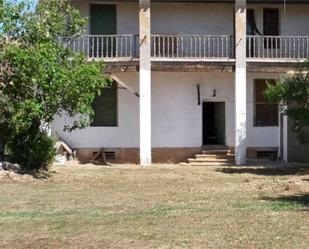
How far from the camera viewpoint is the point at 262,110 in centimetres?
2558

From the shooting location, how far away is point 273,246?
8.21 m

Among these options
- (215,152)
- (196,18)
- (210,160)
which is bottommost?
(210,160)

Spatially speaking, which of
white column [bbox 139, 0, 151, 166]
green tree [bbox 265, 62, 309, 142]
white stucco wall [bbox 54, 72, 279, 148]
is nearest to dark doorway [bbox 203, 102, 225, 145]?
white stucco wall [bbox 54, 72, 279, 148]

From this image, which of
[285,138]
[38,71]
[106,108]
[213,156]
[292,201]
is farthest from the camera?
[106,108]

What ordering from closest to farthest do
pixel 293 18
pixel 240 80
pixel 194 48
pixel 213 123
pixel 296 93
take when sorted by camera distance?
pixel 296 93 → pixel 240 80 → pixel 194 48 → pixel 293 18 → pixel 213 123

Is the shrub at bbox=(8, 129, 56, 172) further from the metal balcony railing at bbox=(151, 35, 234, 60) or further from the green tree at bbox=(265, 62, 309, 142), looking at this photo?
the metal balcony railing at bbox=(151, 35, 234, 60)

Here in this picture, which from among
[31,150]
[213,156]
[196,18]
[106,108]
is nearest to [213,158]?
[213,156]

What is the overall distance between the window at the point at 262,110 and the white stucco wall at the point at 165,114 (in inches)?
28.3

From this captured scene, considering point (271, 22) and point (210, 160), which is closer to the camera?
point (210, 160)

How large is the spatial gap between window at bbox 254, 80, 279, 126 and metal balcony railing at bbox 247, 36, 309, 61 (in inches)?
44.3

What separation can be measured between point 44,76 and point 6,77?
1.17 metres

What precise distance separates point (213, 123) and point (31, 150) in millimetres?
10053

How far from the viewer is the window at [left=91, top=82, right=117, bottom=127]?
2478 centimetres

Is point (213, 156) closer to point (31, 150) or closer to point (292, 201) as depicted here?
point (31, 150)
